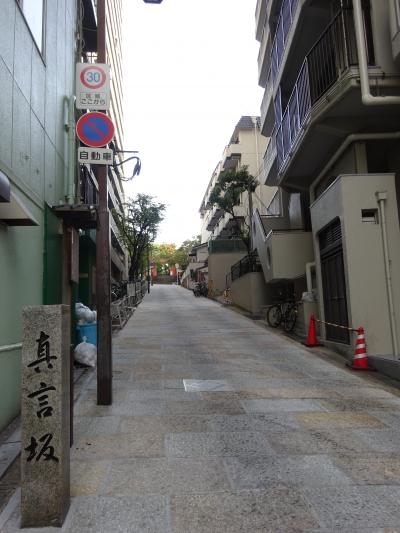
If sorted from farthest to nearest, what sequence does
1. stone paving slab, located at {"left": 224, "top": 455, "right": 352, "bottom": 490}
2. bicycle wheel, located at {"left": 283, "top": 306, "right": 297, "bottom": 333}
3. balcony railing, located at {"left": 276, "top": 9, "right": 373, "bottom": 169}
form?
bicycle wheel, located at {"left": 283, "top": 306, "right": 297, "bottom": 333} → balcony railing, located at {"left": 276, "top": 9, "right": 373, "bottom": 169} → stone paving slab, located at {"left": 224, "top": 455, "right": 352, "bottom": 490}

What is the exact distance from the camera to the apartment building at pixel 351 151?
9.35m

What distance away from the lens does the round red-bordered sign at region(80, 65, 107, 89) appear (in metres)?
7.03

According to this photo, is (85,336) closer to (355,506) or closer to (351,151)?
(355,506)

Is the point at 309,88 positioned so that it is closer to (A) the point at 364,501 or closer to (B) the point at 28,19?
(B) the point at 28,19

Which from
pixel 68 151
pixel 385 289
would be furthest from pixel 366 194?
pixel 68 151

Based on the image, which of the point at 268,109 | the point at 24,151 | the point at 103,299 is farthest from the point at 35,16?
the point at 268,109

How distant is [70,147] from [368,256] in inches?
262

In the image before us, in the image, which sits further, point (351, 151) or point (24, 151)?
point (351, 151)

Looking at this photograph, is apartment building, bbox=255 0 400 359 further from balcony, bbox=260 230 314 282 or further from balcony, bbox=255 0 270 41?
balcony, bbox=255 0 270 41

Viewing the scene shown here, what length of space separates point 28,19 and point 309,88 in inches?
256

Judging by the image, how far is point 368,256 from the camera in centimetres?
949

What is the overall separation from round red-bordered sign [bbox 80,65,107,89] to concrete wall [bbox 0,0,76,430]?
0.77 m

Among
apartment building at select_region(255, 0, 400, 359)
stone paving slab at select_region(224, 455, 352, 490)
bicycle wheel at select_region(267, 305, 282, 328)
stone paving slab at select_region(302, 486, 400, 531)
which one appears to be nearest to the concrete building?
stone paving slab at select_region(224, 455, 352, 490)

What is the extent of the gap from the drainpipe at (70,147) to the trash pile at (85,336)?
7.75ft
